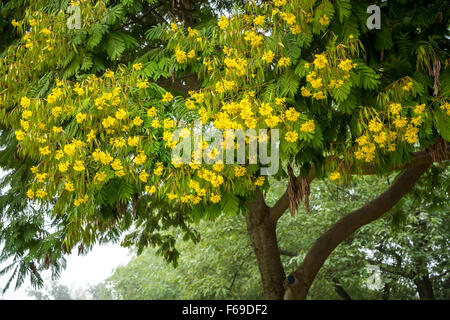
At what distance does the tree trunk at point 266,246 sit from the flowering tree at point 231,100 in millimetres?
2560

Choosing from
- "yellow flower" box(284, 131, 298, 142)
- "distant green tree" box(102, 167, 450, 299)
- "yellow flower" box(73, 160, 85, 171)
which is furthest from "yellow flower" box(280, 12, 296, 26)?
"distant green tree" box(102, 167, 450, 299)

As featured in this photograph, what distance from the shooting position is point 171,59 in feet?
13.1

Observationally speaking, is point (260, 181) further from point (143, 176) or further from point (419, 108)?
point (419, 108)

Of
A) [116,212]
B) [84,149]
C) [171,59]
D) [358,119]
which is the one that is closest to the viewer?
[358,119]

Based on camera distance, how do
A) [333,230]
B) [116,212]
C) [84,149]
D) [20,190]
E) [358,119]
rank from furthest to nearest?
[333,230]
[20,190]
[116,212]
[84,149]
[358,119]

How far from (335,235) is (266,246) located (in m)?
0.93

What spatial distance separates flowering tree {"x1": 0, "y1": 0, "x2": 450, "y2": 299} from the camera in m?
3.29

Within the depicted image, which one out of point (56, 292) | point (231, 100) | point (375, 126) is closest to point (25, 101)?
point (231, 100)

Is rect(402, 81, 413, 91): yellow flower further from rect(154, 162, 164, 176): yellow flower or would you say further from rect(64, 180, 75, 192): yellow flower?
rect(64, 180, 75, 192): yellow flower

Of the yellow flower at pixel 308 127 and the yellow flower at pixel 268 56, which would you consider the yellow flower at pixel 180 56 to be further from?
the yellow flower at pixel 308 127

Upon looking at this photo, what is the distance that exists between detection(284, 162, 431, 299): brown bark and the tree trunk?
216mm
